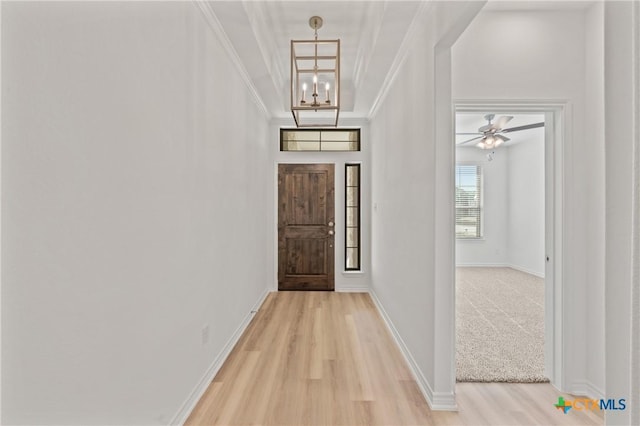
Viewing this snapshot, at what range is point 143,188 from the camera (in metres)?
1.60

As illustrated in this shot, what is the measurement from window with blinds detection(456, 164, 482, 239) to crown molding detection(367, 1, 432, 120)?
425 cm

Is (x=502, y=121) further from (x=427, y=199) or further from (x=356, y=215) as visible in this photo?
(x=427, y=199)

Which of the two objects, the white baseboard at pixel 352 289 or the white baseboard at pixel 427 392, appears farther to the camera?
the white baseboard at pixel 352 289

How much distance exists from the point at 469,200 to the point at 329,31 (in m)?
5.82

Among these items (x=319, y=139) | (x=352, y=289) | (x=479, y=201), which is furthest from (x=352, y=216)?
(x=479, y=201)

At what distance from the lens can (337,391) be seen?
2404 millimetres

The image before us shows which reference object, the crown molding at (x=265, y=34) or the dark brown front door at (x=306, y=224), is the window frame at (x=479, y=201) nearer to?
the dark brown front door at (x=306, y=224)

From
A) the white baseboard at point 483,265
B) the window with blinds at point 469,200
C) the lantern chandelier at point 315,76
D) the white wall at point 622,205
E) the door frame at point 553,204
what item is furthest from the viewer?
the window with blinds at point 469,200

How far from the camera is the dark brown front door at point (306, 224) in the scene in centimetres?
555

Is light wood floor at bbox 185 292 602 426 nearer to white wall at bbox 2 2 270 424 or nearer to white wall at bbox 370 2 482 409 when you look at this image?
white wall at bbox 370 2 482 409

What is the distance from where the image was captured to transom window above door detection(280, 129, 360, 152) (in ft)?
18.3

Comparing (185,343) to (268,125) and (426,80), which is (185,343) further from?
(268,125)

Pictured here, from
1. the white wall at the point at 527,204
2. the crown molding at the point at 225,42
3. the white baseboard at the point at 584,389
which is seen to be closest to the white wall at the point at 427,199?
the white baseboard at the point at 584,389

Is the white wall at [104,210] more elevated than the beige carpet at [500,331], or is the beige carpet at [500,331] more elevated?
the white wall at [104,210]
